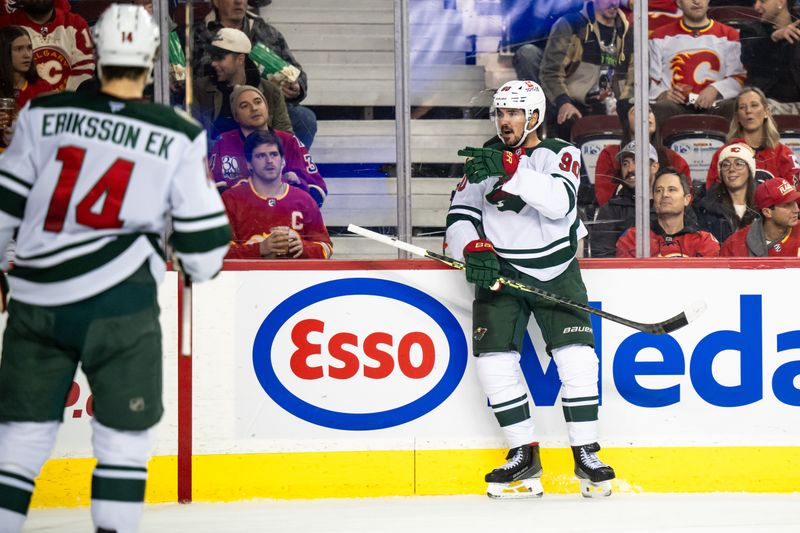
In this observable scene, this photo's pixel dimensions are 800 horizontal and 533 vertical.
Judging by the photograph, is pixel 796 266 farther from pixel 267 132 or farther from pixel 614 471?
pixel 267 132

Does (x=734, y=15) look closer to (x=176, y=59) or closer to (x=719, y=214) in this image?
(x=719, y=214)

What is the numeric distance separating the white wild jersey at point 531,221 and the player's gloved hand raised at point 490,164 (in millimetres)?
86

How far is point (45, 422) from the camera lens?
99.4 inches

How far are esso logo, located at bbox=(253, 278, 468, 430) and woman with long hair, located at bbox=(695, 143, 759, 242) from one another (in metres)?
0.97

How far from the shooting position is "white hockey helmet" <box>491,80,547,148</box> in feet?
12.5

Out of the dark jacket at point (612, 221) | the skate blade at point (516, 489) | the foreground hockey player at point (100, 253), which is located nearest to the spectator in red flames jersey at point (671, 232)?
the dark jacket at point (612, 221)

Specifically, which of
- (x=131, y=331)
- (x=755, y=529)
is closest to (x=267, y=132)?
(x=131, y=331)

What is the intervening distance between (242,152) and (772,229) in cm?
180

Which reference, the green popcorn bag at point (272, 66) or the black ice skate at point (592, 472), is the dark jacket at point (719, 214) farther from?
the green popcorn bag at point (272, 66)

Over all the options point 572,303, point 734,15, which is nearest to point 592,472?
point 572,303

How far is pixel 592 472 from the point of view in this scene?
12.3ft

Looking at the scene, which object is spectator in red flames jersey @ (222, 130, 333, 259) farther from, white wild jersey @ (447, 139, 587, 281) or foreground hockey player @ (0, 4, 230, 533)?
foreground hockey player @ (0, 4, 230, 533)

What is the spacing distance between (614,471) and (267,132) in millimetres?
1573

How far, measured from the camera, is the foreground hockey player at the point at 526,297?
149 inches
